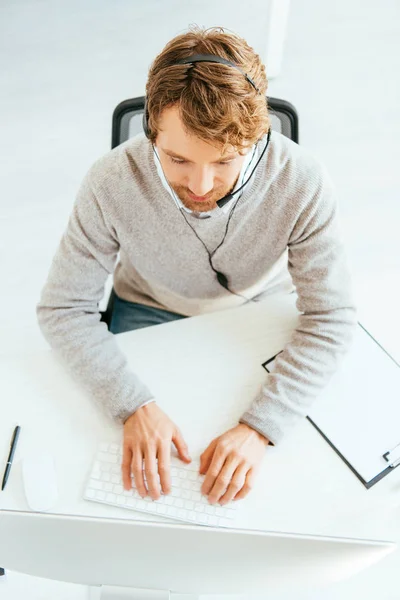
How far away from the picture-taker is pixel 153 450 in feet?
3.34

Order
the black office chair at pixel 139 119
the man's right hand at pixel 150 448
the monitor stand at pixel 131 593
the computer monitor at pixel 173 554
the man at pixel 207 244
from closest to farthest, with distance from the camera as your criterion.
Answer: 1. the computer monitor at pixel 173 554
2. the monitor stand at pixel 131 593
3. the man at pixel 207 244
4. the man's right hand at pixel 150 448
5. the black office chair at pixel 139 119

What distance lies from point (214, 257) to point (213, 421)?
0.33m

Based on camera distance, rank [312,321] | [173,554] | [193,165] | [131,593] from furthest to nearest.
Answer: [312,321] → [193,165] → [131,593] → [173,554]

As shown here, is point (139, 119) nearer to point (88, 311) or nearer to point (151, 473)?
point (88, 311)

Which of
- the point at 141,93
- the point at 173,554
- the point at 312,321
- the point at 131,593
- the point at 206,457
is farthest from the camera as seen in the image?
the point at 141,93

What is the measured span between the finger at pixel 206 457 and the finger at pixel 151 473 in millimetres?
81

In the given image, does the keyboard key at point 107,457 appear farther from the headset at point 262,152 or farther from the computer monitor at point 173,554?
the headset at point 262,152

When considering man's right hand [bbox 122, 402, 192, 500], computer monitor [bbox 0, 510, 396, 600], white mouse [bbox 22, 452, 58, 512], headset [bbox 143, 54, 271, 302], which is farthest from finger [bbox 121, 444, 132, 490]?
headset [bbox 143, 54, 271, 302]

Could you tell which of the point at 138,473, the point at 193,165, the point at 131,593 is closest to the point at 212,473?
the point at 138,473

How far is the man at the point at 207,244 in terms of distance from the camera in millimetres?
895

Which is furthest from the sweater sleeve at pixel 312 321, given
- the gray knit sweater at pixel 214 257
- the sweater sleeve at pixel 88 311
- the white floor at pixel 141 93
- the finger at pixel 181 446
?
the white floor at pixel 141 93

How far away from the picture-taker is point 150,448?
3.32 feet

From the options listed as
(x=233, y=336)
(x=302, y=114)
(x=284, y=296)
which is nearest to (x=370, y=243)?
(x=302, y=114)

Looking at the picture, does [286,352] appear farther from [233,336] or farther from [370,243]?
[370,243]
